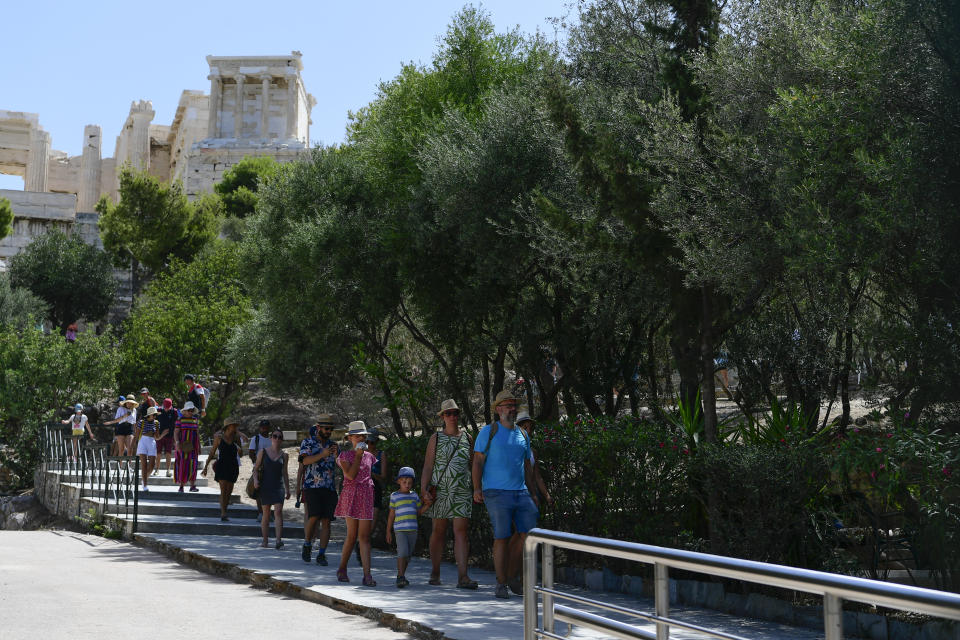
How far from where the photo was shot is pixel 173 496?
54.7 ft

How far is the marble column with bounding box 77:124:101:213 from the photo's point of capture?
79250 mm

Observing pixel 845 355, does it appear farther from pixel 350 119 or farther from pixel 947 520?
pixel 350 119

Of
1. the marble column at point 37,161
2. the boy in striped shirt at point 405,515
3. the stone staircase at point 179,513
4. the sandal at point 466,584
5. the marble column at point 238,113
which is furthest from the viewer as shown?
the marble column at point 37,161

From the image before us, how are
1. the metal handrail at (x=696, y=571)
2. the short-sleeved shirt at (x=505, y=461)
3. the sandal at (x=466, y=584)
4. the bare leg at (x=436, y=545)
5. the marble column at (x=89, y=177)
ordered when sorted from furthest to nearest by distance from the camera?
the marble column at (x=89, y=177)
the bare leg at (x=436, y=545)
the sandal at (x=466, y=584)
the short-sleeved shirt at (x=505, y=461)
the metal handrail at (x=696, y=571)

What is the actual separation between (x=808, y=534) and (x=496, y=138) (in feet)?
25.2

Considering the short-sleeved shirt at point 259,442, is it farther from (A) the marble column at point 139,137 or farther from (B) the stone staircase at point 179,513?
(A) the marble column at point 139,137

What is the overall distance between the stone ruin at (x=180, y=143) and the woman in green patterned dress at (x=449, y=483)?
5285 centimetres

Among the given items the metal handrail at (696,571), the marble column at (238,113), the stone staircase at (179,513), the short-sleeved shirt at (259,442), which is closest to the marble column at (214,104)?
the marble column at (238,113)

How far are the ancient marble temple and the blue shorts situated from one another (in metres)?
54.4

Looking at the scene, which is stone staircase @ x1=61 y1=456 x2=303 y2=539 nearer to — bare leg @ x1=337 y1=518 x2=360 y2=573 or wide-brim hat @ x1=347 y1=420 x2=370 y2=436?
bare leg @ x1=337 y1=518 x2=360 y2=573

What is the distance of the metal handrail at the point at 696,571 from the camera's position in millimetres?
2438

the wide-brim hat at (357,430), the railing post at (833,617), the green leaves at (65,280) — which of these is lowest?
the railing post at (833,617)

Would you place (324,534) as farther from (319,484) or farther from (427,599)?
(427,599)

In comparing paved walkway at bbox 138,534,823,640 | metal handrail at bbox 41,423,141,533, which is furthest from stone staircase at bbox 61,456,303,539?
paved walkway at bbox 138,534,823,640
